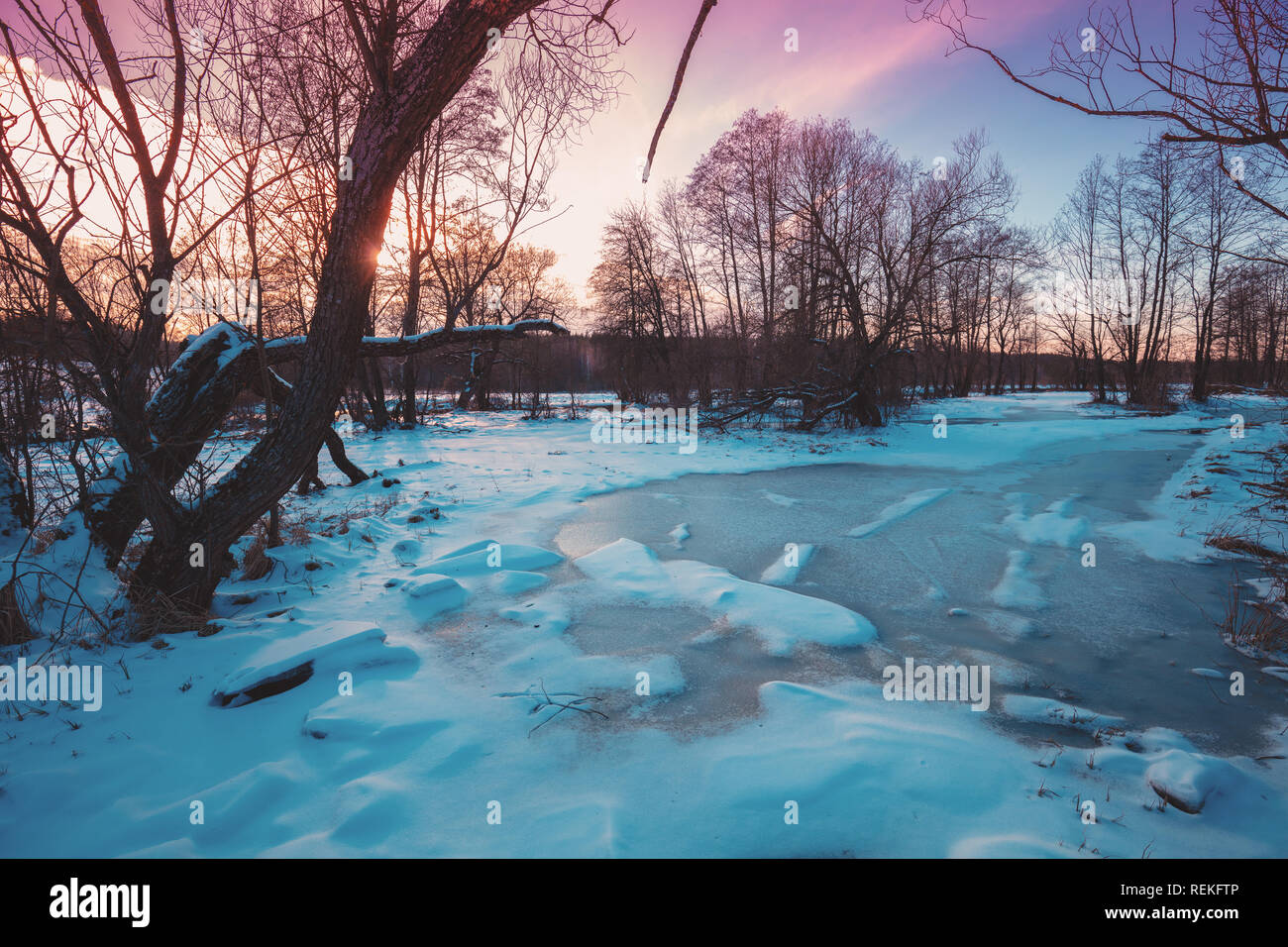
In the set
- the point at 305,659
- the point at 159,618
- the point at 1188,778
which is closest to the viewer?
the point at 1188,778

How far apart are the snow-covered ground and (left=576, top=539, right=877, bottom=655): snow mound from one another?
26 mm

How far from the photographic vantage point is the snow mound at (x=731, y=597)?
11.2 feet

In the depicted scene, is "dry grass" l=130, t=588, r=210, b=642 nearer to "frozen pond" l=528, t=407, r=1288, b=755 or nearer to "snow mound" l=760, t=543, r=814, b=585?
"frozen pond" l=528, t=407, r=1288, b=755

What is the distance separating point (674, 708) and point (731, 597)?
1463 millimetres

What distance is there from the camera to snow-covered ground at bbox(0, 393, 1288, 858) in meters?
1.83

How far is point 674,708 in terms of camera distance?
260 centimetres

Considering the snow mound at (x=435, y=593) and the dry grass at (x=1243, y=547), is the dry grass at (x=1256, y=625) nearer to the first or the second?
the dry grass at (x=1243, y=547)

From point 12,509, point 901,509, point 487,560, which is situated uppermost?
point 12,509

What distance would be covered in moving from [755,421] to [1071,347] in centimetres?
2055

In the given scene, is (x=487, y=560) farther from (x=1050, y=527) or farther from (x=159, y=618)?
(x=1050, y=527)

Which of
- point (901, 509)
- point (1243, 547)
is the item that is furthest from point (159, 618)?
point (1243, 547)

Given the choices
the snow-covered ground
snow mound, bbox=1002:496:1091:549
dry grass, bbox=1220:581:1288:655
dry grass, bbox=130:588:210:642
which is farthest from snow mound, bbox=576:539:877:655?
snow mound, bbox=1002:496:1091:549
